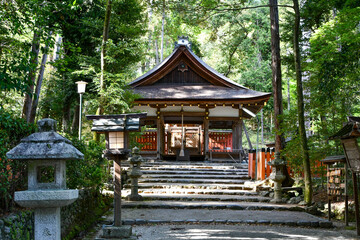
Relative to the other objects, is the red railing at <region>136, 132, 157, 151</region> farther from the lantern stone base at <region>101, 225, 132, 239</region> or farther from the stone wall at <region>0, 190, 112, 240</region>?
the lantern stone base at <region>101, 225, 132, 239</region>

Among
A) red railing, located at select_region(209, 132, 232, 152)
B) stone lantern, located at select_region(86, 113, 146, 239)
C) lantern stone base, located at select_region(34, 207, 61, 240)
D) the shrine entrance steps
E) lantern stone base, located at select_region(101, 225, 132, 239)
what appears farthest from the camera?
red railing, located at select_region(209, 132, 232, 152)

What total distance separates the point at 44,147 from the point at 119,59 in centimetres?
901

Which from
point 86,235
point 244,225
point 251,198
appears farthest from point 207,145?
point 86,235

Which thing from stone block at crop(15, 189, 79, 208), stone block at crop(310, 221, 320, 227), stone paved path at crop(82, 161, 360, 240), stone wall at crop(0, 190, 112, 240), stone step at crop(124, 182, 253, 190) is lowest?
stone block at crop(310, 221, 320, 227)

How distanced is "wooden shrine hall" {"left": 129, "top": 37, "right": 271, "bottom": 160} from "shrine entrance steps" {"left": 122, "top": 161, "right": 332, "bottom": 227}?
109 inches

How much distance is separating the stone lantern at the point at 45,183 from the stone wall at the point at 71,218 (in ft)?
1.24

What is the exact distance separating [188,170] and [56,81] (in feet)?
27.7

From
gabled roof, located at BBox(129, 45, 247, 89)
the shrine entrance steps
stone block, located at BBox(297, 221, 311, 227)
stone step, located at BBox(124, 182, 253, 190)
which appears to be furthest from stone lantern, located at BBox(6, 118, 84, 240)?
gabled roof, located at BBox(129, 45, 247, 89)

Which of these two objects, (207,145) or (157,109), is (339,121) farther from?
(157,109)

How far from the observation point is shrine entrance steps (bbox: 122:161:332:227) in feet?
24.3

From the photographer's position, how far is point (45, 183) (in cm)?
381

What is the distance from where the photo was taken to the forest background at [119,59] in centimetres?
626

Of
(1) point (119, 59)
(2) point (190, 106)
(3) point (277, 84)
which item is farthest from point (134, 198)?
(2) point (190, 106)

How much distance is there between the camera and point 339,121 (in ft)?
32.3
